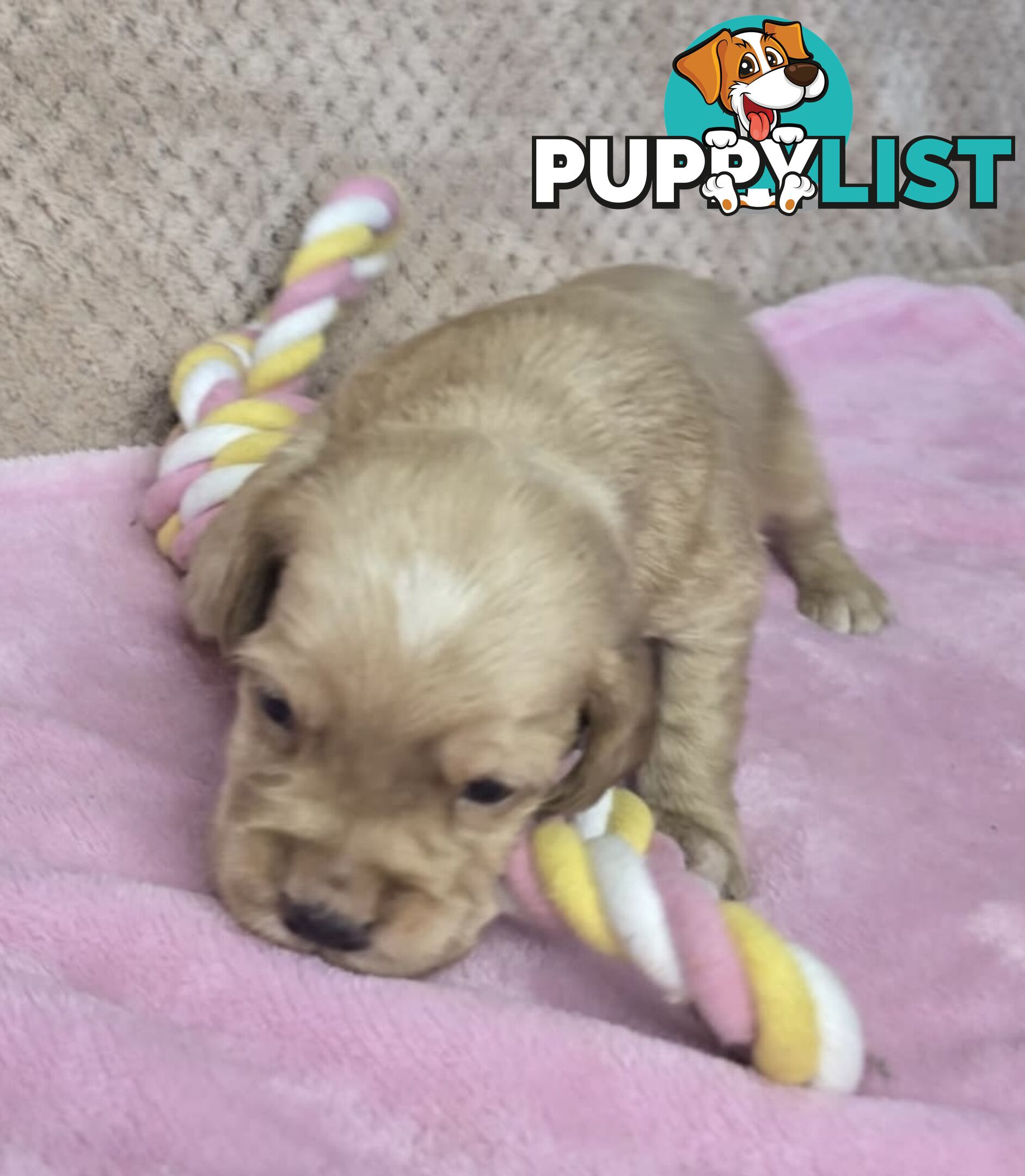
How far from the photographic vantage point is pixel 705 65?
360 centimetres

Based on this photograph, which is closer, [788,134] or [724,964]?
[724,964]

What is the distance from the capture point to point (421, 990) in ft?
4.83

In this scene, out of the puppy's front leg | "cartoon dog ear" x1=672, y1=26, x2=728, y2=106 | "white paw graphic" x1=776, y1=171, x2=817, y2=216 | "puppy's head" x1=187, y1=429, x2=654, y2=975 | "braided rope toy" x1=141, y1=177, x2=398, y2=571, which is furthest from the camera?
"white paw graphic" x1=776, y1=171, x2=817, y2=216

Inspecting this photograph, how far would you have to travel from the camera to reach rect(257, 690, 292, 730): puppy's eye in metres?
1.55

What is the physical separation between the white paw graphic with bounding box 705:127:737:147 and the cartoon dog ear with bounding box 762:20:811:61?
0.92 feet

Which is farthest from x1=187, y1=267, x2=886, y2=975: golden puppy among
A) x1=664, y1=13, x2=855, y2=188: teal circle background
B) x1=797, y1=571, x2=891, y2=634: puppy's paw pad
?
x1=664, y1=13, x2=855, y2=188: teal circle background

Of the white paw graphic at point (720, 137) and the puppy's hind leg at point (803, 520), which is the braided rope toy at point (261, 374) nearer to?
the puppy's hind leg at point (803, 520)

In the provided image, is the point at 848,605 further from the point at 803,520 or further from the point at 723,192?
the point at 723,192

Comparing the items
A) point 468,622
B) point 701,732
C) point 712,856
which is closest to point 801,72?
point 701,732

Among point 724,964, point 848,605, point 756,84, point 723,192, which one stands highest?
point 756,84

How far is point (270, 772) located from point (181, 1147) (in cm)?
44

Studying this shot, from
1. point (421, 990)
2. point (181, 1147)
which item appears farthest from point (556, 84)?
point (181, 1147)

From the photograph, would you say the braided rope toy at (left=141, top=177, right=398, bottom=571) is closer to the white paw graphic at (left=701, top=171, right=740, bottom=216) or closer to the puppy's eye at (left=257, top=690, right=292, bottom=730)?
the puppy's eye at (left=257, top=690, right=292, bottom=730)

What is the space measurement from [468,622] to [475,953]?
0.44m
